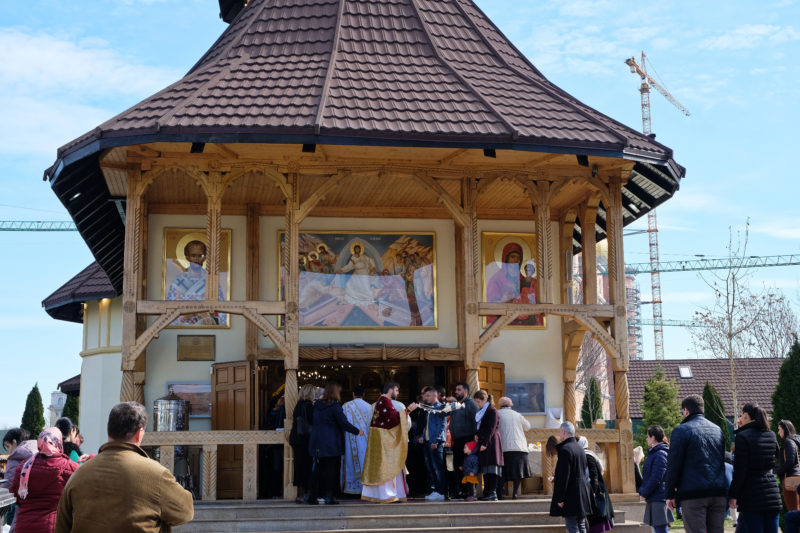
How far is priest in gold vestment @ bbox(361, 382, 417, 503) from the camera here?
1328cm

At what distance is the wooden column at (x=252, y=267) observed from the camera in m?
16.7

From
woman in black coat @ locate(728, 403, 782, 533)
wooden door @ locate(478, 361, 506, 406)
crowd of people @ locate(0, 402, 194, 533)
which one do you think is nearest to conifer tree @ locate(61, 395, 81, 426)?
wooden door @ locate(478, 361, 506, 406)

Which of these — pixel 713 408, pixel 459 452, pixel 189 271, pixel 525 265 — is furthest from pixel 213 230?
pixel 713 408

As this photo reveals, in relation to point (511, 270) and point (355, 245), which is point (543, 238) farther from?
point (355, 245)

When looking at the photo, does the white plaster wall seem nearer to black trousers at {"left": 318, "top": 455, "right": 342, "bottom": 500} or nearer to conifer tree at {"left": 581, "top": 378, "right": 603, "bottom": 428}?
black trousers at {"left": 318, "top": 455, "right": 342, "bottom": 500}

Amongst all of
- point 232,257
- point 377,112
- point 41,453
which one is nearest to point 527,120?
point 377,112

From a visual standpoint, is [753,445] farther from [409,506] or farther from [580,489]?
[409,506]

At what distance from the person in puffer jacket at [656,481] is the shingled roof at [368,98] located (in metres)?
4.41

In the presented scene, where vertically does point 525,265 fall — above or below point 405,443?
above

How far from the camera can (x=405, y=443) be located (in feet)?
44.1

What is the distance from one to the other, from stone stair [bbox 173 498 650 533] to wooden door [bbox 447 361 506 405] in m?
3.95

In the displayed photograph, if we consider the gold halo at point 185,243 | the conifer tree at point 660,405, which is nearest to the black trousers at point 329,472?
the gold halo at point 185,243

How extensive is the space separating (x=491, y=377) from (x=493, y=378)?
0.05m

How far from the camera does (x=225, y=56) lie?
15.8 metres
